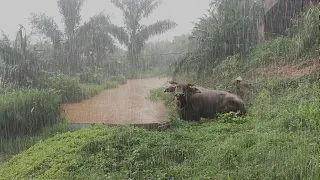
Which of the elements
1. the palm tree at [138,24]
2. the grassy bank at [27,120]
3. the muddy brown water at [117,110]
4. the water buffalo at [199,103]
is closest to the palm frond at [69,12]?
the palm tree at [138,24]

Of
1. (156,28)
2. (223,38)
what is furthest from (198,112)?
(156,28)

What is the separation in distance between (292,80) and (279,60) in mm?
1928

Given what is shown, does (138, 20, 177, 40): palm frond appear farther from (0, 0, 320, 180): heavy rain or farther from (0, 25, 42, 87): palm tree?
(0, 25, 42, 87): palm tree

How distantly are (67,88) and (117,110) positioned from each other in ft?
9.67

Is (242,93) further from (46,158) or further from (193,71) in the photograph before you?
(46,158)

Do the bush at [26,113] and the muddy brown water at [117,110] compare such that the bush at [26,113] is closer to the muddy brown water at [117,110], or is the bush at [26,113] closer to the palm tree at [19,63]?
the muddy brown water at [117,110]

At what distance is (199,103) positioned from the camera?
24.6 feet

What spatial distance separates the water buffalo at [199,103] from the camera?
→ 24.2ft

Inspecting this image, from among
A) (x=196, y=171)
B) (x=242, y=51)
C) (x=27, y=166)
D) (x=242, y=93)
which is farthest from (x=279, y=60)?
(x=27, y=166)

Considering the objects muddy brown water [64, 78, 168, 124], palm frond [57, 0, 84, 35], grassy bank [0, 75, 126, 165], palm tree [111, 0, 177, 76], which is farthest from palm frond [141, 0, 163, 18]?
grassy bank [0, 75, 126, 165]

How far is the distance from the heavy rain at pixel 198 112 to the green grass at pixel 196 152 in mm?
16

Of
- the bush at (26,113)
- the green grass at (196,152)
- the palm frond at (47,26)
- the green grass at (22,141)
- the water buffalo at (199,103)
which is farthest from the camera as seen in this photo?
the palm frond at (47,26)

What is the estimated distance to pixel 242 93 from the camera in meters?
8.39

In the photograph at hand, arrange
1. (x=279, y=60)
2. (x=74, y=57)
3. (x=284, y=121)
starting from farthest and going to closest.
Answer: (x=74, y=57)
(x=279, y=60)
(x=284, y=121)
